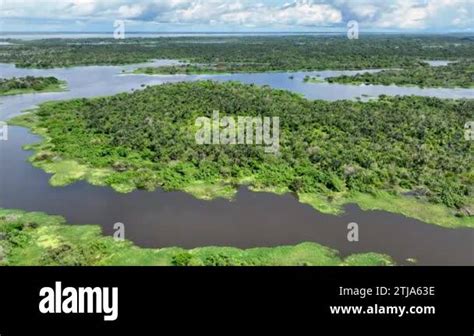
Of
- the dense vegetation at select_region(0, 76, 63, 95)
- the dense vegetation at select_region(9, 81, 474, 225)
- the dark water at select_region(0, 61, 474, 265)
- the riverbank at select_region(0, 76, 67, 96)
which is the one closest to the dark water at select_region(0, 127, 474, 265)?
the dark water at select_region(0, 61, 474, 265)

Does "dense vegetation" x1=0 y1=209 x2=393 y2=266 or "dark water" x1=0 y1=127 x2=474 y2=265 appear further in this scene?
"dark water" x1=0 y1=127 x2=474 y2=265

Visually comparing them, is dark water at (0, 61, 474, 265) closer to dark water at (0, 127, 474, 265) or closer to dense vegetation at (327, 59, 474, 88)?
dark water at (0, 127, 474, 265)

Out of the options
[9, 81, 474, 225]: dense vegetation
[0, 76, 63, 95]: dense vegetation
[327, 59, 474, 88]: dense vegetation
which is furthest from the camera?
[327, 59, 474, 88]: dense vegetation

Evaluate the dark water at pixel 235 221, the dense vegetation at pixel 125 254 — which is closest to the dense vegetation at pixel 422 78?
the dark water at pixel 235 221

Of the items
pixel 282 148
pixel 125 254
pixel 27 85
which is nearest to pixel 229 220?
pixel 125 254

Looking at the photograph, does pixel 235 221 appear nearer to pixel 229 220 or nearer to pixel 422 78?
pixel 229 220
